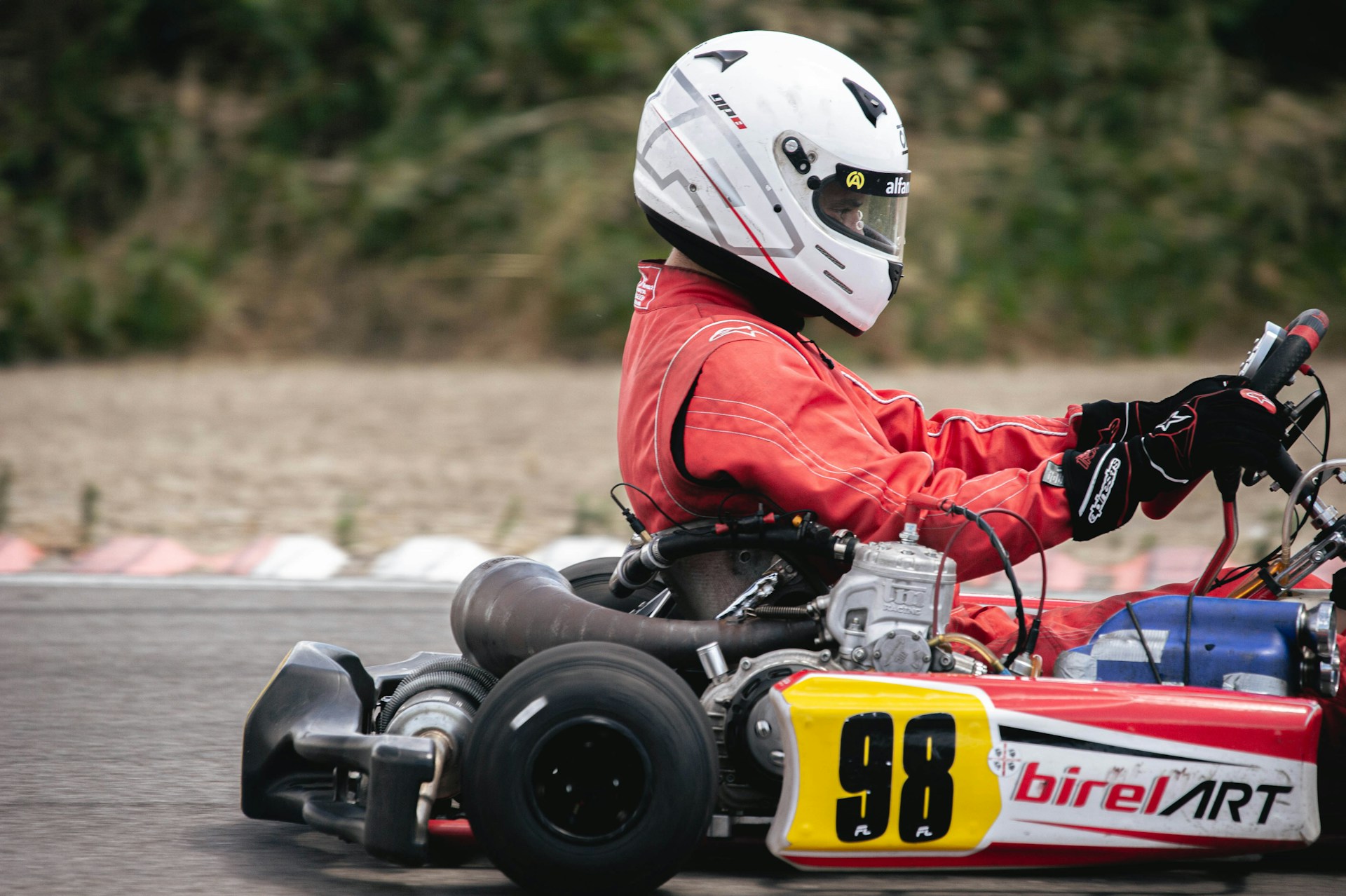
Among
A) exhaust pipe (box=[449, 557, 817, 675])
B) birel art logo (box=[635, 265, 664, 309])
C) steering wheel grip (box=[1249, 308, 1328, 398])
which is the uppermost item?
birel art logo (box=[635, 265, 664, 309])

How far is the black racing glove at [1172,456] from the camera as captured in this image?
8.29 ft

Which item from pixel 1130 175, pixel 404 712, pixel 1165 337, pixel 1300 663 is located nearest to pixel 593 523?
pixel 404 712

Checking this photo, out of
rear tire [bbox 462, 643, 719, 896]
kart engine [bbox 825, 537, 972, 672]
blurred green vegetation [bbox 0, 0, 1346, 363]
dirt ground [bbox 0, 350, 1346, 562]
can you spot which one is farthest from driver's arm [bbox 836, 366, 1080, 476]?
blurred green vegetation [bbox 0, 0, 1346, 363]

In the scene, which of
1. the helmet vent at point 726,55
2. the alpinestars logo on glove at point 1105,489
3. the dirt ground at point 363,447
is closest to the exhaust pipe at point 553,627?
the alpinestars logo on glove at point 1105,489

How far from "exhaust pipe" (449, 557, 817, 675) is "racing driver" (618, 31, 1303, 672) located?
0.21 m

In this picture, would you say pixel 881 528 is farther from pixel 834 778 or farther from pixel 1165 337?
pixel 1165 337

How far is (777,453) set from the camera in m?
2.59

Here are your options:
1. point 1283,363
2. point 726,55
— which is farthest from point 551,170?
point 1283,363

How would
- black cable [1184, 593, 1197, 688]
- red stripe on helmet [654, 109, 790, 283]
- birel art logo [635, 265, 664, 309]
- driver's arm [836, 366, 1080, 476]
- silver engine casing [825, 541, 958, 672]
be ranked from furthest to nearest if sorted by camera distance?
driver's arm [836, 366, 1080, 476] < birel art logo [635, 265, 664, 309] < red stripe on helmet [654, 109, 790, 283] < black cable [1184, 593, 1197, 688] < silver engine casing [825, 541, 958, 672]

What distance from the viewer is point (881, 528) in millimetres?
2633

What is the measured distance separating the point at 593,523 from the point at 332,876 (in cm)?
318

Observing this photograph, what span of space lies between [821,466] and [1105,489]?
483 mm

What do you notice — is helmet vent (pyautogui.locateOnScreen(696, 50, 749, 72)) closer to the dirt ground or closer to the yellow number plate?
the yellow number plate

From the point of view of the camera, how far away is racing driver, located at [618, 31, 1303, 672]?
2590 millimetres
